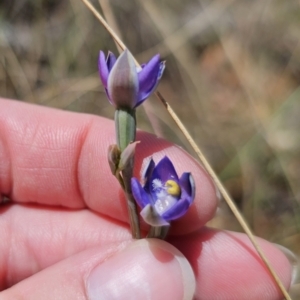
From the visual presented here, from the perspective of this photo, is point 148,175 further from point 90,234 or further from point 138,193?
point 90,234

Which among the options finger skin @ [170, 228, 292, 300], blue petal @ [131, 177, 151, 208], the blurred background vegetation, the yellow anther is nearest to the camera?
blue petal @ [131, 177, 151, 208]

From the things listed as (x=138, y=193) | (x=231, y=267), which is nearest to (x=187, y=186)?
(x=138, y=193)

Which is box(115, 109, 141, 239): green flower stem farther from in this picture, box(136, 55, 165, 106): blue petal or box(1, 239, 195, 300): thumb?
box(1, 239, 195, 300): thumb

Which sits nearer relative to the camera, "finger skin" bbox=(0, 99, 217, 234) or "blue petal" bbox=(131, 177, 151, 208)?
"blue petal" bbox=(131, 177, 151, 208)

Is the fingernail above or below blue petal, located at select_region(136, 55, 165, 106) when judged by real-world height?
below

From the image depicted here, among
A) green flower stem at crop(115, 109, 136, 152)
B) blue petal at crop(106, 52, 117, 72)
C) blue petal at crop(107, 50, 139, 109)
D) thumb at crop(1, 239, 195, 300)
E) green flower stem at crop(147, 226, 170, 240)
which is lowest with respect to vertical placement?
thumb at crop(1, 239, 195, 300)

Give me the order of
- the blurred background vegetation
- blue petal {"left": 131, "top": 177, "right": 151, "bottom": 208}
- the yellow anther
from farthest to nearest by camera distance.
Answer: the blurred background vegetation, the yellow anther, blue petal {"left": 131, "top": 177, "right": 151, "bottom": 208}

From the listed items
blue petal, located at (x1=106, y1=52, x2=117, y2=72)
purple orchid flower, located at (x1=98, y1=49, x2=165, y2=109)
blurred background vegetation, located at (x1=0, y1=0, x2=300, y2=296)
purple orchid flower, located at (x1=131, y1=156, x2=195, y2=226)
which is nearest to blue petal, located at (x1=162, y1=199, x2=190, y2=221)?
purple orchid flower, located at (x1=131, y1=156, x2=195, y2=226)

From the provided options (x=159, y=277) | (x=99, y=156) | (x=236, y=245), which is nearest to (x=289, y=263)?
(x=236, y=245)
